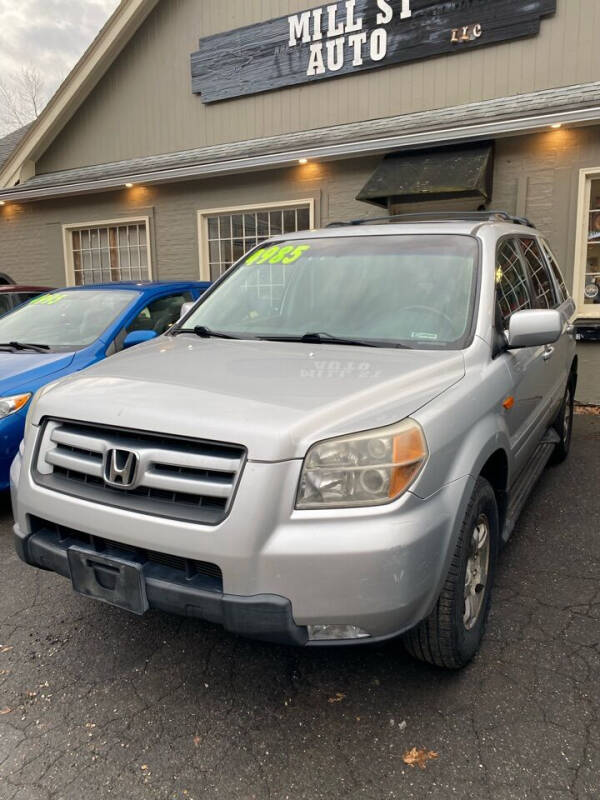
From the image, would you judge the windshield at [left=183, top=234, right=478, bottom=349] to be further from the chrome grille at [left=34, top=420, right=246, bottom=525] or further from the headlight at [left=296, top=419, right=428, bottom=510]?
the chrome grille at [left=34, top=420, right=246, bottom=525]

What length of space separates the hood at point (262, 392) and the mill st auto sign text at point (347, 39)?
7117 millimetres

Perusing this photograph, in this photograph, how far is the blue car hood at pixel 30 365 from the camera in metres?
4.09

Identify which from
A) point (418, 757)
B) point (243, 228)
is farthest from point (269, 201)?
point (418, 757)

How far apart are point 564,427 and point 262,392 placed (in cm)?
364

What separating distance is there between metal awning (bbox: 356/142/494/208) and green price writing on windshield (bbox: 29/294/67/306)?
3.78 meters

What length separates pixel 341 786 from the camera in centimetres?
197

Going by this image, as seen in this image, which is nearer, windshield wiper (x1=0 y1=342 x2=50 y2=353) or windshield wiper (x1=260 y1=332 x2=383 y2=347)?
windshield wiper (x1=260 y1=332 x2=383 y2=347)

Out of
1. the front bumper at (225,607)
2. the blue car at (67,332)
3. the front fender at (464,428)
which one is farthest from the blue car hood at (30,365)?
the front fender at (464,428)

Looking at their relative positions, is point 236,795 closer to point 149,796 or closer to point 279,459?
point 149,796

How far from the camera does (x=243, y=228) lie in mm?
9578

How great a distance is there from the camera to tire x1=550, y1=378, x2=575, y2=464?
4.77m

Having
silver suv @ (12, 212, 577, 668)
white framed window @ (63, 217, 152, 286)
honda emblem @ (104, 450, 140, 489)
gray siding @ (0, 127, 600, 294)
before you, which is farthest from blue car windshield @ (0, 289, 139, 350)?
white framed window @ (63, 217, 152, 286)

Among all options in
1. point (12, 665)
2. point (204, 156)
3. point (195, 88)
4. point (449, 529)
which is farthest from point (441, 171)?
point (12, 665)

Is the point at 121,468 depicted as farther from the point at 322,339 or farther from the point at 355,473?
the point at 322,339
